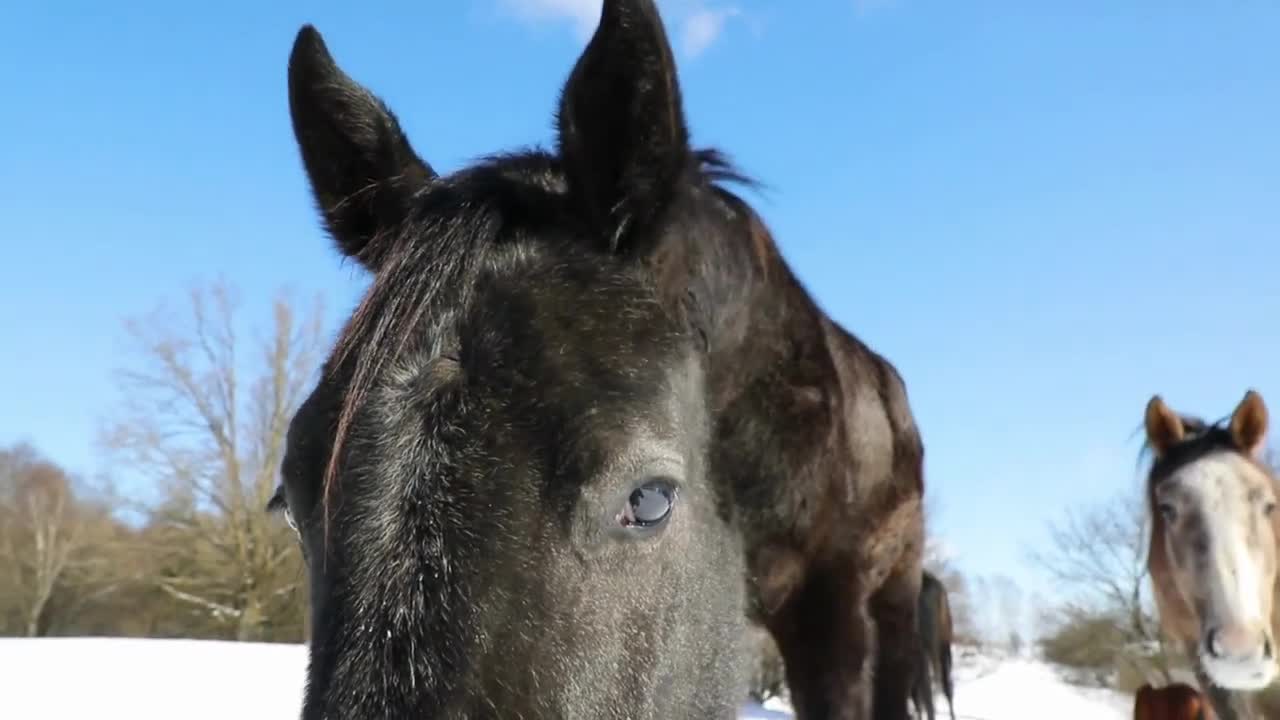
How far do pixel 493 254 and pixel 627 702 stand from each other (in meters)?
0.90

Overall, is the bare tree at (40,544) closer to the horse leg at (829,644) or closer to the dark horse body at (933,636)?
the dark horse body at (933,636)

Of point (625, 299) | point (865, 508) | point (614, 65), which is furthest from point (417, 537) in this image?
point (865, 508)

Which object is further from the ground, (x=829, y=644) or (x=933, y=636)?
(x=829, y=644)

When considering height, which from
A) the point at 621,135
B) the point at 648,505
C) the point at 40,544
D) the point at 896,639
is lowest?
the point at 40,544

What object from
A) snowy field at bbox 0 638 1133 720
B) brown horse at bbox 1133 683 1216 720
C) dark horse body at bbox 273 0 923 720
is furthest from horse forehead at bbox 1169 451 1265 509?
dark horse body at bbox 273 0 923 720

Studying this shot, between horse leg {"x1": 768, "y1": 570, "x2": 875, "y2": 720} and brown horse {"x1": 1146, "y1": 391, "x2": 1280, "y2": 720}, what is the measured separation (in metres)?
2.49

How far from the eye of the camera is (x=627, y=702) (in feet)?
5.60

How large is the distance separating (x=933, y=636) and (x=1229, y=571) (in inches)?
85.1

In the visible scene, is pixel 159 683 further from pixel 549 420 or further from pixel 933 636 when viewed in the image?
pixel 549 420

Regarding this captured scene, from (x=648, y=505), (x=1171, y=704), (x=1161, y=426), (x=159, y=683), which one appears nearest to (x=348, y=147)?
(x=648, y=505)

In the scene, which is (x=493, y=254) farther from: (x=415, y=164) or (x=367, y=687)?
(x=367, y=687)

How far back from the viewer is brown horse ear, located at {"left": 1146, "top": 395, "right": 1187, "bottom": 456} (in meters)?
5.69

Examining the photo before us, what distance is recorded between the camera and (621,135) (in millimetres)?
2020

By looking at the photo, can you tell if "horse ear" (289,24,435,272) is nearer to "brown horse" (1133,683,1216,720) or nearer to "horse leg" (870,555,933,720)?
"horse leg" (870,555,933,720)
